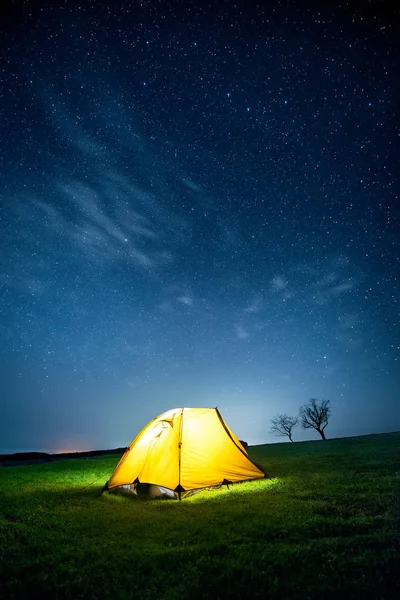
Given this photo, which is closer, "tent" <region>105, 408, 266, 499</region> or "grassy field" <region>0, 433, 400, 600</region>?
"grassy field" <region>0, 433, 400, 600</region>

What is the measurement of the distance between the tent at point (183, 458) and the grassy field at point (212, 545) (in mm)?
643

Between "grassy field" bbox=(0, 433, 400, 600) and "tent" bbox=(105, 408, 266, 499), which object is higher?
"tent" bbox=(105, 408, 266, 499)

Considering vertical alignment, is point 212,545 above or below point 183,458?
below

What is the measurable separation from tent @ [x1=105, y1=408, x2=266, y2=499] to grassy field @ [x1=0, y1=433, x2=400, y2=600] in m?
0.64

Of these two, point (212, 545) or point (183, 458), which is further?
point (183, 458)

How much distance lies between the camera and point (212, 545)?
554 centimetres

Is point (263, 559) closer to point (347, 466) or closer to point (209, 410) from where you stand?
point (209, 410)

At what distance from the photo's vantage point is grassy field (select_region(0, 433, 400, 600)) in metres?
4.31

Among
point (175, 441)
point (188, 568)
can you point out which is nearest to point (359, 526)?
point (188, 568)

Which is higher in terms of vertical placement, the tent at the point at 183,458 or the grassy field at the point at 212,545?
the tent at the point at 183,458

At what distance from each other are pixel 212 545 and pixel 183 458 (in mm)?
4729

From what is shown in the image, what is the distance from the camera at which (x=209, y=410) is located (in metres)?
11.8

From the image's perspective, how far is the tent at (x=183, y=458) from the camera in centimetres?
989

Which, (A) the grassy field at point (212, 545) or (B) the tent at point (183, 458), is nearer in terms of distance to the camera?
(A) the grassy field at point (212, 545)
